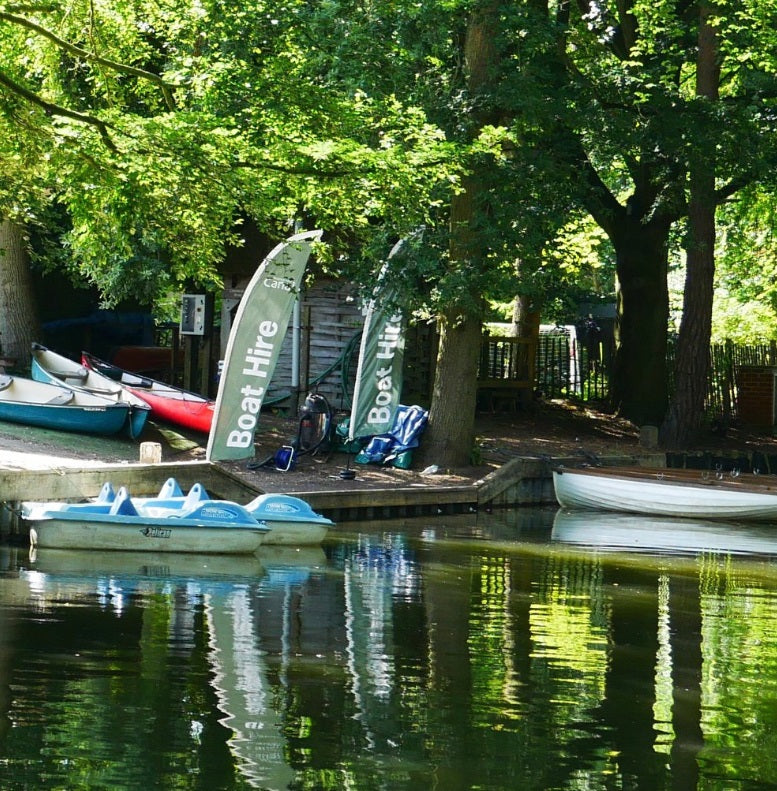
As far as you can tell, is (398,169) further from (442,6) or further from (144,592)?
(144,592)

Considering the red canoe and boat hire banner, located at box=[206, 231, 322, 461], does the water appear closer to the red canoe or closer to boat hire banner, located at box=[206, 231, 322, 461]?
boat hire banner, located at box=[206, 231, 322, 461]

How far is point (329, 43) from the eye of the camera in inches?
718

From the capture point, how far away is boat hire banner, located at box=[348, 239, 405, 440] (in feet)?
68.9

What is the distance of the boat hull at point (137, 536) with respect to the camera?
14.4 m

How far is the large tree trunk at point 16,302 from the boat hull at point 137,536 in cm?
1018

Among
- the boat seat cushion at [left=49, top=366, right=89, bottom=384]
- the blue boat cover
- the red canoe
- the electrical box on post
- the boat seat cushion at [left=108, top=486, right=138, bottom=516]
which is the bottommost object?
the boat seat cushion at [left=108, top=486, right=138, bottom=516]

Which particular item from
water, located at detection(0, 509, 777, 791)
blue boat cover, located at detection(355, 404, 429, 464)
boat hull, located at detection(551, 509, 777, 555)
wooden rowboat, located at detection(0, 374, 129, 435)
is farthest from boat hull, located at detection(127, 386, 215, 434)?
water, located at detection(0, 509, 777, 791)

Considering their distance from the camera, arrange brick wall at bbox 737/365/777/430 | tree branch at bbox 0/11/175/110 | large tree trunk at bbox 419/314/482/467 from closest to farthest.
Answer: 1. tree branch at bbox 0/11/175/110
2. large tree trunk at bbox 419/314/482/467
3. brick wall at bbox 737/365/777/430

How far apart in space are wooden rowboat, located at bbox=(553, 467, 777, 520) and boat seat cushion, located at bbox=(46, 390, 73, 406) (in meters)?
7.66

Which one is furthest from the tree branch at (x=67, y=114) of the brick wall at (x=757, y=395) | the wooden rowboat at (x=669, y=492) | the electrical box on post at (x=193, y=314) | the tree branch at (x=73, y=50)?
the brick wall at (x=757, y=395)

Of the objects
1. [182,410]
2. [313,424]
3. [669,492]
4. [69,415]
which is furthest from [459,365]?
[69,415]

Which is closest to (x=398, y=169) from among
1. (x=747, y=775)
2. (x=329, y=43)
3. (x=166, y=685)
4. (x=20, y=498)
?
(x=329, y=43)

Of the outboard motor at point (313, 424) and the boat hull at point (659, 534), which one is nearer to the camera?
the boat hull at point (659, 534)

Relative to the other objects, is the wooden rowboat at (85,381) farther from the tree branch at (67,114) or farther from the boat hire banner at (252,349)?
the tree branch at (67,114)
